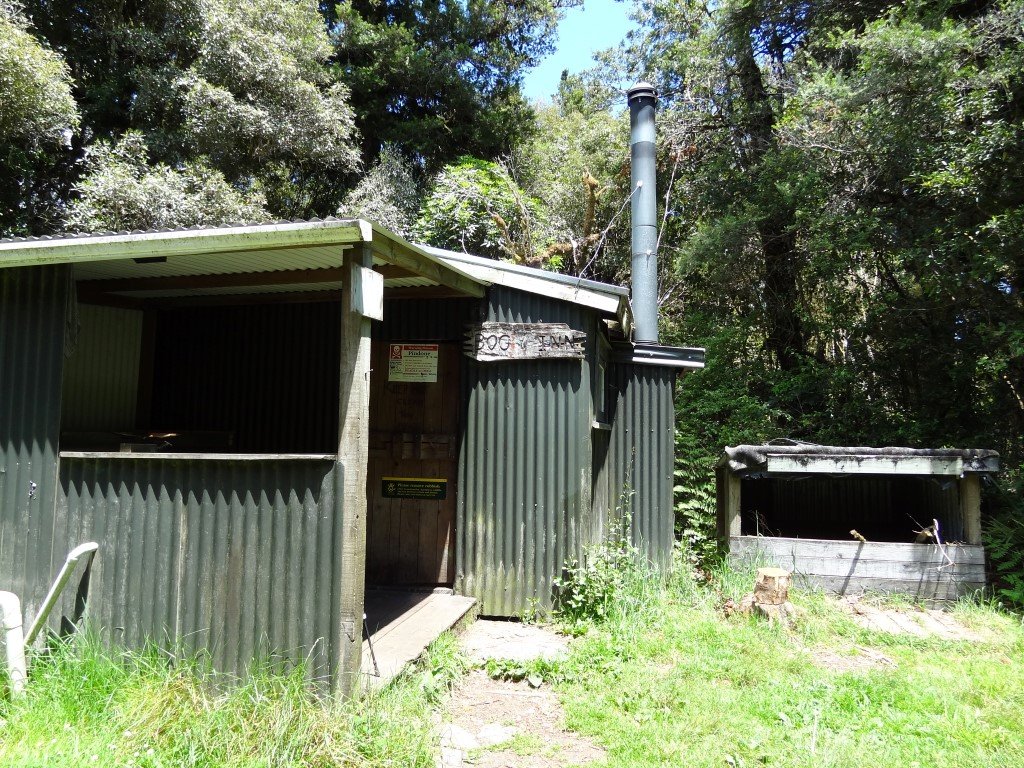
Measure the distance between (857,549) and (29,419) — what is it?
6412 millimetres

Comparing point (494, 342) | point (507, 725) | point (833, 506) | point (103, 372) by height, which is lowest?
point (507, 725)

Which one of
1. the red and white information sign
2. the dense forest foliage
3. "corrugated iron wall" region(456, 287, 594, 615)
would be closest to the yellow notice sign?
"corrugated iron wall" region(456, 287, 594, 615)

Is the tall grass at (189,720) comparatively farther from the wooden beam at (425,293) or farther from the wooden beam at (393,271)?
the wooden beam at (425,293)

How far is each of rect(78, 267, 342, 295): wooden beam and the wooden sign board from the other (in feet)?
4.07

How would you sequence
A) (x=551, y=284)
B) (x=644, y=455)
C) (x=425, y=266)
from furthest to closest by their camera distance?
1. (x=644, y=455)
2. (x=551, y=284)
3. (x=425, y=266)

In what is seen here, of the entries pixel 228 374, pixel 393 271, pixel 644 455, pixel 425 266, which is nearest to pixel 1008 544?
pixel 644 455

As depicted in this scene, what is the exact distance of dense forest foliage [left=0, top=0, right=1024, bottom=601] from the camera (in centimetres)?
741

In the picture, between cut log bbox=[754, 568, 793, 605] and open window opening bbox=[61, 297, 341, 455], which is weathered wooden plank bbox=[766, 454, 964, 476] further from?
open window opening bbox=[61, 297, 341, 455]

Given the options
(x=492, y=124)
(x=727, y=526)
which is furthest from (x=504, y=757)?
(x=492, y=124)

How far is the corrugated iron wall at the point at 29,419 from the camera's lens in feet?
12.8

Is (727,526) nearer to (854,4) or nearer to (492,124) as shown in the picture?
(854,4)

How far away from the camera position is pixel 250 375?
6000 millimetres

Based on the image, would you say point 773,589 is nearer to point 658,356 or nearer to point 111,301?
A: point 658,356

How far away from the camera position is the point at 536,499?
17.4 feet
